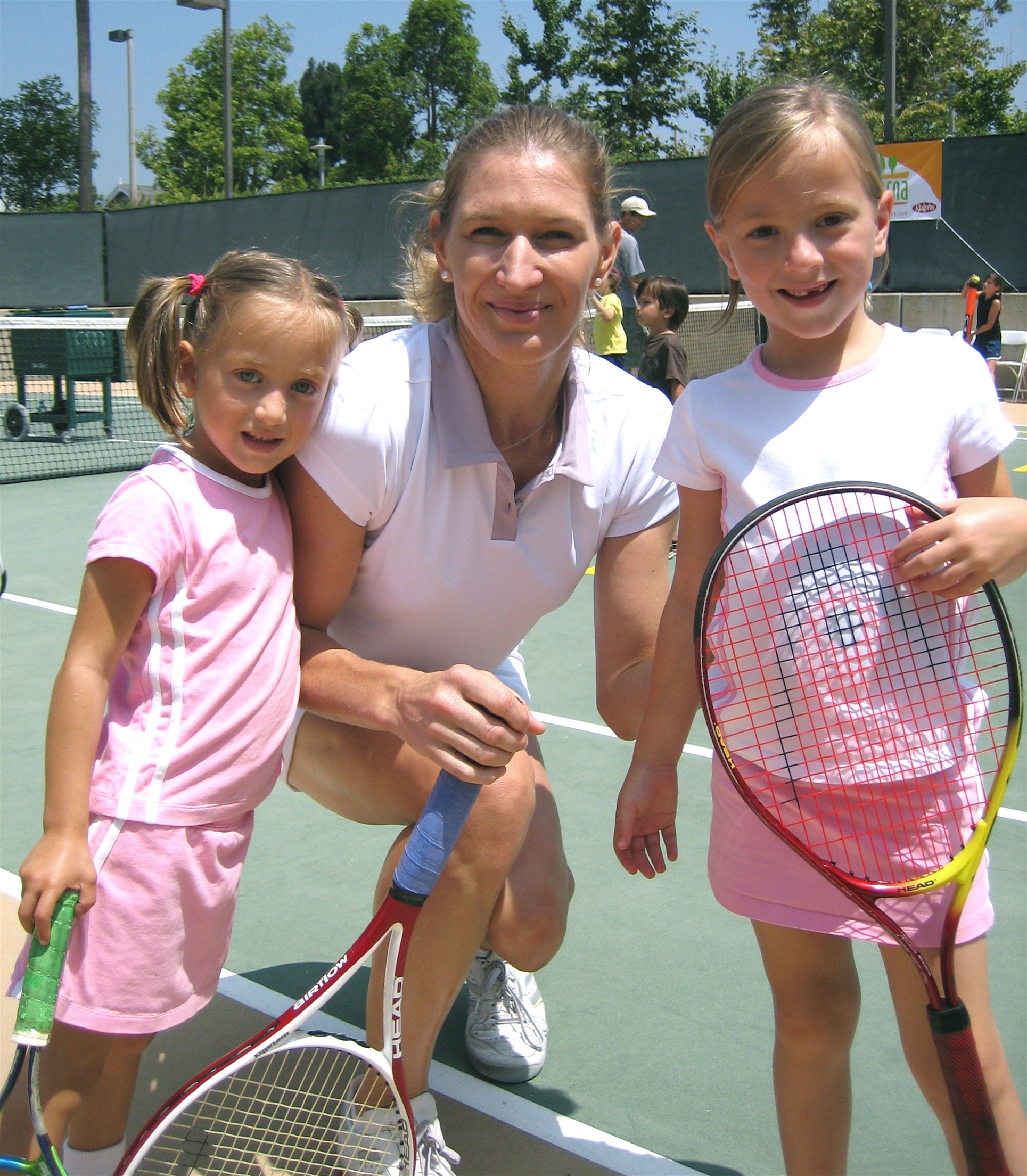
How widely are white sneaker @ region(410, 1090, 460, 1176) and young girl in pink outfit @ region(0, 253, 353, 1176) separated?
0.36 m

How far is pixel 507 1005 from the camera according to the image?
2.14m

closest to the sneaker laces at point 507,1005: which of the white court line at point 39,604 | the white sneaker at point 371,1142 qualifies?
the white sneaker at point 371,1142

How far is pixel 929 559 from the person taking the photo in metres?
1.40

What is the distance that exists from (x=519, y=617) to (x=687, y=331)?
1046cm

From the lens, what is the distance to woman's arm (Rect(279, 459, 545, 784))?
4.80 ft

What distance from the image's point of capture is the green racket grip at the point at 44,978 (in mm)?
1385

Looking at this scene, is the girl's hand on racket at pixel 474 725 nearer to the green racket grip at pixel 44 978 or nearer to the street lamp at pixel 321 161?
the green racket grip at pixel 44 978

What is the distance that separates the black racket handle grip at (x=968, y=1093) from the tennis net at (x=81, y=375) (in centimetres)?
821

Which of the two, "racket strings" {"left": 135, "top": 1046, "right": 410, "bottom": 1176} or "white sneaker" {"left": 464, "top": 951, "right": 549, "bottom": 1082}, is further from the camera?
"white sneaker" {"left": 464, "top": 951, "right": 549, "bottom": 1082}

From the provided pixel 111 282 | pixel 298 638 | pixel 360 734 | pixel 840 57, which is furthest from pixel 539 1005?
pixel 840 57

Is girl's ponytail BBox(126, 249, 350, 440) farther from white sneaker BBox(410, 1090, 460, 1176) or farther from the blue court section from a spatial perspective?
white sneaker BBox(410, 1090, 460, 1176)

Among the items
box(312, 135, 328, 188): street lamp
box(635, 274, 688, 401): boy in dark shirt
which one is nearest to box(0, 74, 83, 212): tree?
box(312, 135, 328, 188): street lamp

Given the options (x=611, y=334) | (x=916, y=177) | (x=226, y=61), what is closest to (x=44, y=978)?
(x=611, y=334)

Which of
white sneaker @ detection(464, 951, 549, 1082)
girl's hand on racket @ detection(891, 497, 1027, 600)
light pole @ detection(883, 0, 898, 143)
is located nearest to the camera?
girl's hand on racket @ detection(891, 497, 1027, 600)
